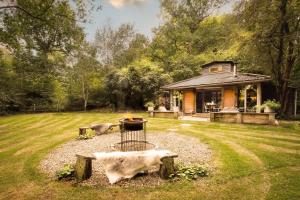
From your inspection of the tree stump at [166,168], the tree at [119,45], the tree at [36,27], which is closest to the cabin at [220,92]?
the tree stump at [166,168]

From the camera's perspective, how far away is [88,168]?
4.93 metres

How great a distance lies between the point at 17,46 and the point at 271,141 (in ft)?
49.0

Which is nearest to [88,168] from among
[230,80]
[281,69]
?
[230,80]

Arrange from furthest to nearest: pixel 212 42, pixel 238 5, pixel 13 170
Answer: pixel 212 42 → pixel 238 5 → pixel 13 170

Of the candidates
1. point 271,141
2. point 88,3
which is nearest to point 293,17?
point 271,141

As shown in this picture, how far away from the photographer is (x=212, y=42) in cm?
3619

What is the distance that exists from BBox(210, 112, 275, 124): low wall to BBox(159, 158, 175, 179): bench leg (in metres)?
9.50

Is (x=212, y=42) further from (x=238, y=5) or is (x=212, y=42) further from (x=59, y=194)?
(x=59, y=194)

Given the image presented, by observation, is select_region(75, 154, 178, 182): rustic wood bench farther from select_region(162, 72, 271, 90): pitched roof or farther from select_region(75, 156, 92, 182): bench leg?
select_region(162, 72, 271, 90): pitched roof

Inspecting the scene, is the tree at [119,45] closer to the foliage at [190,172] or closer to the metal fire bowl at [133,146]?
the metal fire bowl at [133,146]

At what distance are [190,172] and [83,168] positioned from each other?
2.51 meters

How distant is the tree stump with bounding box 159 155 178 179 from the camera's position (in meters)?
4.85

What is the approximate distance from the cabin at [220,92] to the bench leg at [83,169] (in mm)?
10857

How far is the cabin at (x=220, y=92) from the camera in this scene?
52.4ft
